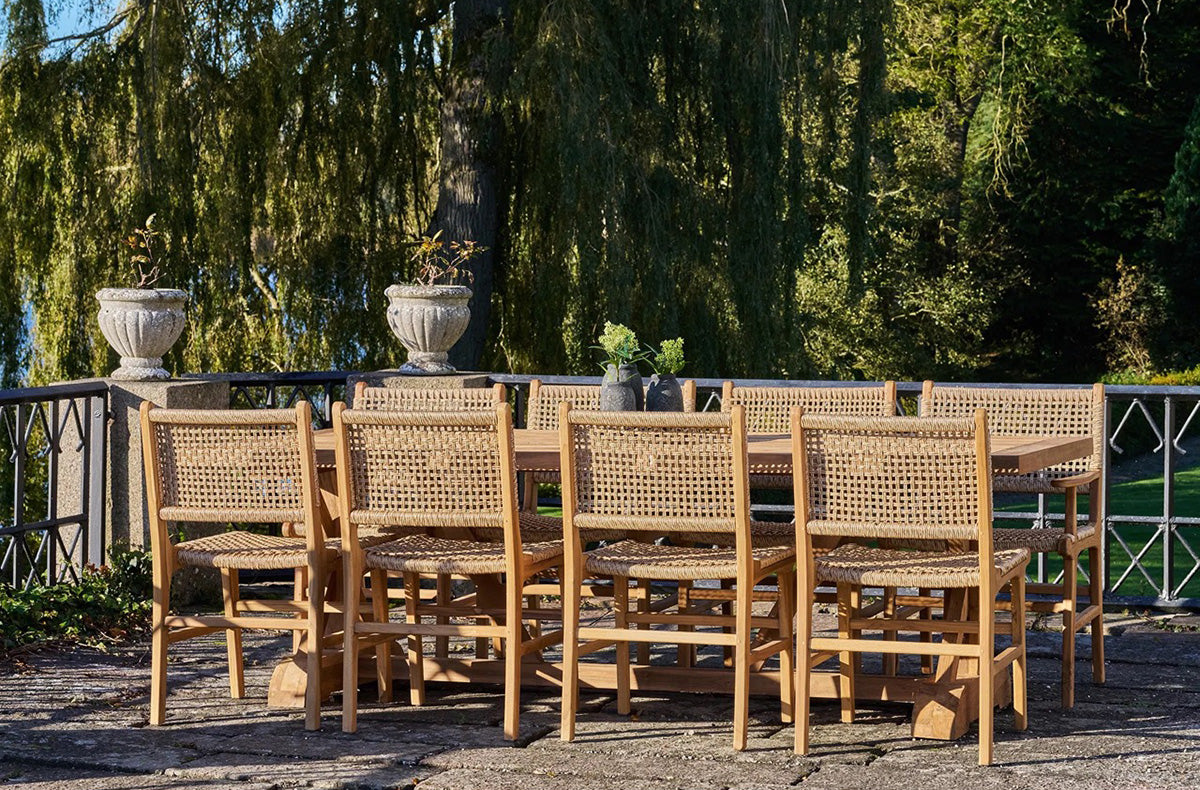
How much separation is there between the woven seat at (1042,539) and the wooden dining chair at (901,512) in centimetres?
55

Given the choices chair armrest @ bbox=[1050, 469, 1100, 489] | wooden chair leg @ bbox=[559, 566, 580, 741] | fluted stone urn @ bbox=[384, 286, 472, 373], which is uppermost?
fluted stone urn @ bbox=[384, 286, 472, 373]

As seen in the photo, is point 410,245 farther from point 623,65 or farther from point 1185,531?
point 1185,531

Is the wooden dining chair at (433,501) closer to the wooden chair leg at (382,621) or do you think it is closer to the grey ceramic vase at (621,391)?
the wooden chair leg at (382,621)

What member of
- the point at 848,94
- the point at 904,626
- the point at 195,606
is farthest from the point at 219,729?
the point at 848,94

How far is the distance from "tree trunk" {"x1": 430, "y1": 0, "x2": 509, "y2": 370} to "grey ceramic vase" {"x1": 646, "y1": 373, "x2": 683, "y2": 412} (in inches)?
254

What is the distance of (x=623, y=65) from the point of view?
11.0m

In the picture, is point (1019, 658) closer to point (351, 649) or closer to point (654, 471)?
Result: point (654, 471)

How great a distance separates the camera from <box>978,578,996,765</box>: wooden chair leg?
4398mm

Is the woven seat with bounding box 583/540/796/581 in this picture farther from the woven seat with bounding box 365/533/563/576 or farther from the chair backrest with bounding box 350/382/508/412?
the chair backrest with bounding box 350/382/508/412

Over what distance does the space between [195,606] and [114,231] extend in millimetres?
4820

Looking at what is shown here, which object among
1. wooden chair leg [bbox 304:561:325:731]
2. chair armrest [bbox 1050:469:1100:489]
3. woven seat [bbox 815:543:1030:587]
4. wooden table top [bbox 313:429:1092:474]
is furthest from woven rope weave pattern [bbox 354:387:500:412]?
chair armrest [bbox 1050:469:1100:489]

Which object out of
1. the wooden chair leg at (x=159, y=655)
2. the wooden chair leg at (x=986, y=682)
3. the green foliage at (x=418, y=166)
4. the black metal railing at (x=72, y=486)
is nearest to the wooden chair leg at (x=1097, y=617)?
the wooden chair leg at (x=986, y=682)

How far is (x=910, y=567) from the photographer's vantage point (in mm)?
4578

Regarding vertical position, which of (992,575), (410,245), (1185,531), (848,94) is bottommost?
(1185,531)
